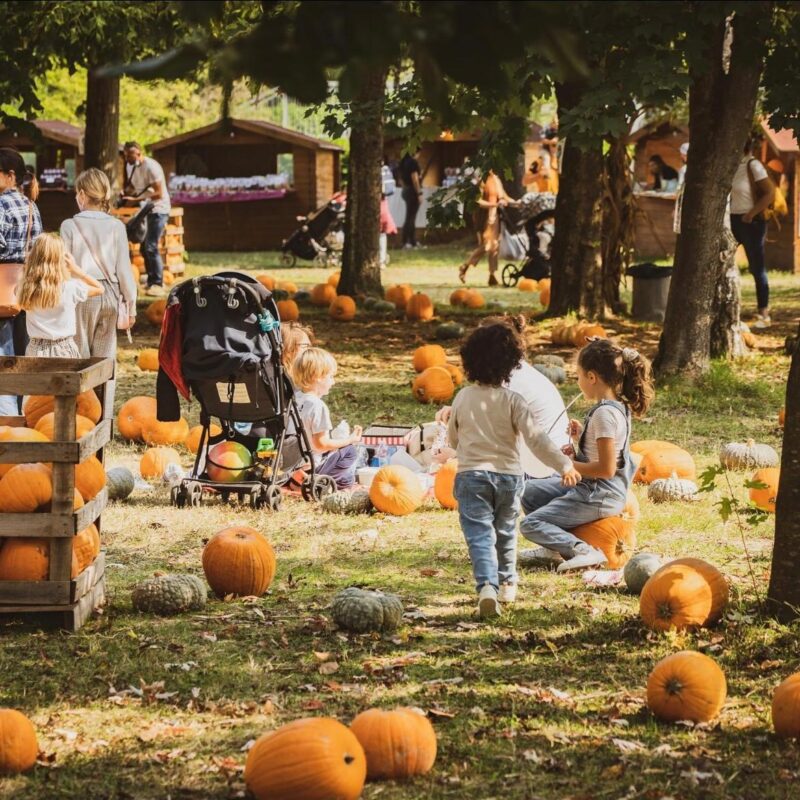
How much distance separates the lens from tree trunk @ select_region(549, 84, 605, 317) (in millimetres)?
15438

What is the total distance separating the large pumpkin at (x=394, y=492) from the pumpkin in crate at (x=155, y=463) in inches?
66.1

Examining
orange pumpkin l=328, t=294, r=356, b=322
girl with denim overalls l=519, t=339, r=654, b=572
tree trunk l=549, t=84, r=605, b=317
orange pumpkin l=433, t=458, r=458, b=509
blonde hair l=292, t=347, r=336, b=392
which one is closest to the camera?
girl with denim overalls l=519, t=339, r=654, b=572

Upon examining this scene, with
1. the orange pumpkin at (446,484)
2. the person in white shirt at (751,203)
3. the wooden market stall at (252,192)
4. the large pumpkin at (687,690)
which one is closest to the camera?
the large pumpkin at (687,690)

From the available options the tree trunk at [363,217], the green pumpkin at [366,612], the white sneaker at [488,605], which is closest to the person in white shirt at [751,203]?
the tree trunk at [363,217]

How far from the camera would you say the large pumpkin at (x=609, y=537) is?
21.9 ft

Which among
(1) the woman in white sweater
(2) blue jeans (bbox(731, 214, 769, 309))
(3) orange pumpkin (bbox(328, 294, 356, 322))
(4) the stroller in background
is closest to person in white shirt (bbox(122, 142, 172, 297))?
(3) orange pumpkin (bbox(328, 294, 356, 322))

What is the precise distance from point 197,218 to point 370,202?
16.2 meters

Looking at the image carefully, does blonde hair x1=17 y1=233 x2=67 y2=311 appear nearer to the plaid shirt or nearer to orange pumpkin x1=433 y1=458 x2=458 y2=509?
the plaid shirt

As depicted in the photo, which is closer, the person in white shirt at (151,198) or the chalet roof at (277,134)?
the person in white shirt at (151,198)

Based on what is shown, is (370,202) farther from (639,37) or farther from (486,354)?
(486,354)

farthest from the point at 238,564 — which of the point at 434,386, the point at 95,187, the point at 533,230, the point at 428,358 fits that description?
the point at 533,230

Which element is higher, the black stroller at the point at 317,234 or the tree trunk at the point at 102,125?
the tree trunk at the point at 102,125

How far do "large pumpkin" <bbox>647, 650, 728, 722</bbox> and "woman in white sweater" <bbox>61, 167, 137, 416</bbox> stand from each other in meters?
6.12

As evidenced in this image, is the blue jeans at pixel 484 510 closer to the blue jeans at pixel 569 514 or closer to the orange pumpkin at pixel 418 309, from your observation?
the blue jeans at pixel 569 514
